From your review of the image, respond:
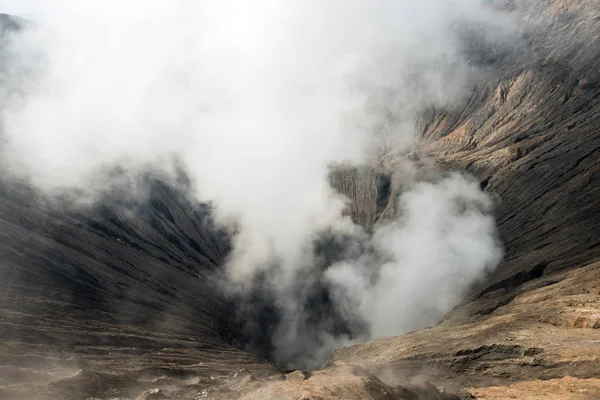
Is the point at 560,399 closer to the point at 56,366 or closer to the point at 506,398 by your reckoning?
the point at 506,398

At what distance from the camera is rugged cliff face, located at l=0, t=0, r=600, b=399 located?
36.7m

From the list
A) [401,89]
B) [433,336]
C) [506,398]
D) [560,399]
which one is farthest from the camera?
[401,89]

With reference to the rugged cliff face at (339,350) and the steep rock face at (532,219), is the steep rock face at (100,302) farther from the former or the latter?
the steep rock face at (532,219)

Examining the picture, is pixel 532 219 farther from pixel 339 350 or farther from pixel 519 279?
pixel 339 350

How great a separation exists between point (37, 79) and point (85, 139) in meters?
44.6

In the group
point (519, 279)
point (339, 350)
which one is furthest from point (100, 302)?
point (519, 279)

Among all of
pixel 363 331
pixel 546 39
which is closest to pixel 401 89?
pixel 546 39

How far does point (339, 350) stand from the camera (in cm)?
6919

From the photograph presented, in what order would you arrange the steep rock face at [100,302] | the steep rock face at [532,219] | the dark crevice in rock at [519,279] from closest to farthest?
the steep rock face at [532,219] → the steep rock face at [100,302] → the dark crevice in rock at [519,279]

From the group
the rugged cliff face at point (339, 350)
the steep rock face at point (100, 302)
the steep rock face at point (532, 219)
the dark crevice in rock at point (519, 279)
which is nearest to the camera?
the rugged cliff face at point (339, 350)

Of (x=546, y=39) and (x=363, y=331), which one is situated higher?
(x=546, y=39)

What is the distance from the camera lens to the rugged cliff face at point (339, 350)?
36688mm

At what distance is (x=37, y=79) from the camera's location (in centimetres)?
14262

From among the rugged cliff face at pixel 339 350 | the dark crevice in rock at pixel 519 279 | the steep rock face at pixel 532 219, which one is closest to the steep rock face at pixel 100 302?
the rugged cliff face at pixel 339 350
